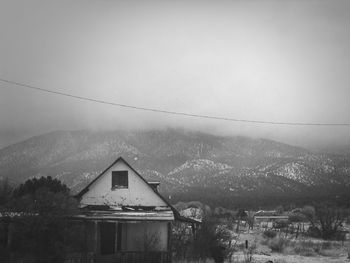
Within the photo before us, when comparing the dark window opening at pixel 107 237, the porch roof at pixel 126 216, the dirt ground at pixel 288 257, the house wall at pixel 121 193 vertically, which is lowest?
the dirt ground at pixel 288 257

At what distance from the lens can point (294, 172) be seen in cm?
18562

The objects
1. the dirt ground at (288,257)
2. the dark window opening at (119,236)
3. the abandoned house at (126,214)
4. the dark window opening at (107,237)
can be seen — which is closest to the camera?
the abandoned house at (126,214)

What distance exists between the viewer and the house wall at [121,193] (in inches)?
1041

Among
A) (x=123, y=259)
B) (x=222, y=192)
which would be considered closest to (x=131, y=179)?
(x=123, y=259)

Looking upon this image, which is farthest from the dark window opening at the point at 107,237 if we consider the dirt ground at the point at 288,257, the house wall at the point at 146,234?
the dirt ground at the point at 288,257

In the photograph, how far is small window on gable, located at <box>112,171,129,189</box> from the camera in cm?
2678

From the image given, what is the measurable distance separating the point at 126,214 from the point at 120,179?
188 inches

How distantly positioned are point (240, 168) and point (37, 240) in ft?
571

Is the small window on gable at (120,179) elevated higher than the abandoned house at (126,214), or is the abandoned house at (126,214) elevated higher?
the small window on gable at (120,179)

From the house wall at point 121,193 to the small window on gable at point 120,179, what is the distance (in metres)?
0.18

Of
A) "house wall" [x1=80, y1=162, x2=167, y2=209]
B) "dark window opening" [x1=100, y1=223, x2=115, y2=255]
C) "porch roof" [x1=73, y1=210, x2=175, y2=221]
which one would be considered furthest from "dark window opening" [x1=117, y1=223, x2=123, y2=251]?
"porch roof" [x1=73, y1=210, x2=175, y2=221]

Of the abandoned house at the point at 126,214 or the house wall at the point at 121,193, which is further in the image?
the house wall at the point at 121,193

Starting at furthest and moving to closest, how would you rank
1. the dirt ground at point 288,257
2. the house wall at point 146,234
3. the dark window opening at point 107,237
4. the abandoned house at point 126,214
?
the dirt ground at point 288,257
the dark window opening at point 107,237
the house wall at point 146,234
the abandoned house at point 126,214

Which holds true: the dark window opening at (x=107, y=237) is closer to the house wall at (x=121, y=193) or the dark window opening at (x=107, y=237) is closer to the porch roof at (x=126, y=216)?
the house wall at (x=121, y=193)
